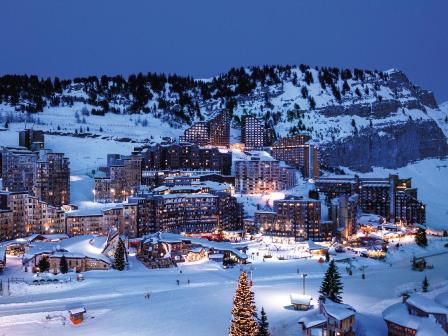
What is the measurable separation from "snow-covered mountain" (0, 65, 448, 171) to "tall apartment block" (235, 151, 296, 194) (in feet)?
91.4

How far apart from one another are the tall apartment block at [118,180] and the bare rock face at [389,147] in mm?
66202

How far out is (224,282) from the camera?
52.9 m

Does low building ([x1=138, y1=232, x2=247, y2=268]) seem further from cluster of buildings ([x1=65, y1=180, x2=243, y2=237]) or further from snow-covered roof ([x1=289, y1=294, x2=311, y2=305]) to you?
snow-covered roof ([x1=289, y1=294, x2=311, y2=305])

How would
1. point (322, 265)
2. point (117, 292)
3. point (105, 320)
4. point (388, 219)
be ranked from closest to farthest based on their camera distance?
point (105, 320) → point (117, 292) → point (322, 265) → point (388, 219)

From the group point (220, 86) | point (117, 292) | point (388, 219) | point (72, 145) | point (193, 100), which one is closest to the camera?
point (117, 292)

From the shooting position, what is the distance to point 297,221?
77625 millimetres

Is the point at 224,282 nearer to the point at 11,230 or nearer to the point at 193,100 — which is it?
the point at 11,230

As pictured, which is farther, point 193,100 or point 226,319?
point 193,100

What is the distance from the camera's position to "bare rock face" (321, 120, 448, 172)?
148 metres

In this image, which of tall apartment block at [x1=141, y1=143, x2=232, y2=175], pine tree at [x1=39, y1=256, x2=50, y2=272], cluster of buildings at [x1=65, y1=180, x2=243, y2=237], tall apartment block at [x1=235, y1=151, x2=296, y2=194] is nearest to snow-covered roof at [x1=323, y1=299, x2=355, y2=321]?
pine tree at [x1=39, y1=256, x2=50, y2=272]

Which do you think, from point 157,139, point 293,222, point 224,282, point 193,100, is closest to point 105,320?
point 224,282

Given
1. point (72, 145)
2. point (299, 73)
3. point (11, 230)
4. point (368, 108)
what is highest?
point (299, 73)

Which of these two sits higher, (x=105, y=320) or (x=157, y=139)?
(x=157, y=139)

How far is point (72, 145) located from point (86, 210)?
118 ft
